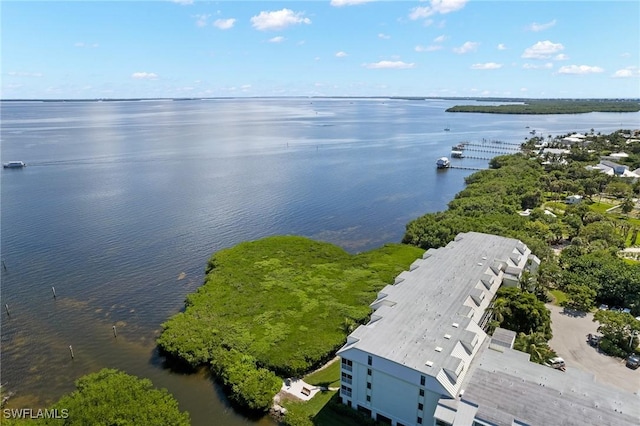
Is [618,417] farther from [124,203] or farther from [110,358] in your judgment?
[124,203]

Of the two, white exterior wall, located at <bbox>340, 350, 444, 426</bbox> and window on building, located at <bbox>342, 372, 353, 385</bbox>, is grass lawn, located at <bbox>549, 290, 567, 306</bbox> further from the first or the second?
window on building, located at <bbox>342, 372, 353, 385</bbox>

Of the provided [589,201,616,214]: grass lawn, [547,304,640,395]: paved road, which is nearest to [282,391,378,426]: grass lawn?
[547,304,640,395]: paved road

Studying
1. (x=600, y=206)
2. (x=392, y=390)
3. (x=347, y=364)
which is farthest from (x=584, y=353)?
(x=600, y=206)

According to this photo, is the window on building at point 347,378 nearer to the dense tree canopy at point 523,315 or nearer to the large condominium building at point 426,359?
the large condominium building at point 426,359

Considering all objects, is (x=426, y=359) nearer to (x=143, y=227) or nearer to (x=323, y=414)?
(x=323, y=414)

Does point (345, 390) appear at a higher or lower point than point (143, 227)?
lower

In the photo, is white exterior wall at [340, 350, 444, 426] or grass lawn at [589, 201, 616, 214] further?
grass lawn at [589, 201, 616, 214]
